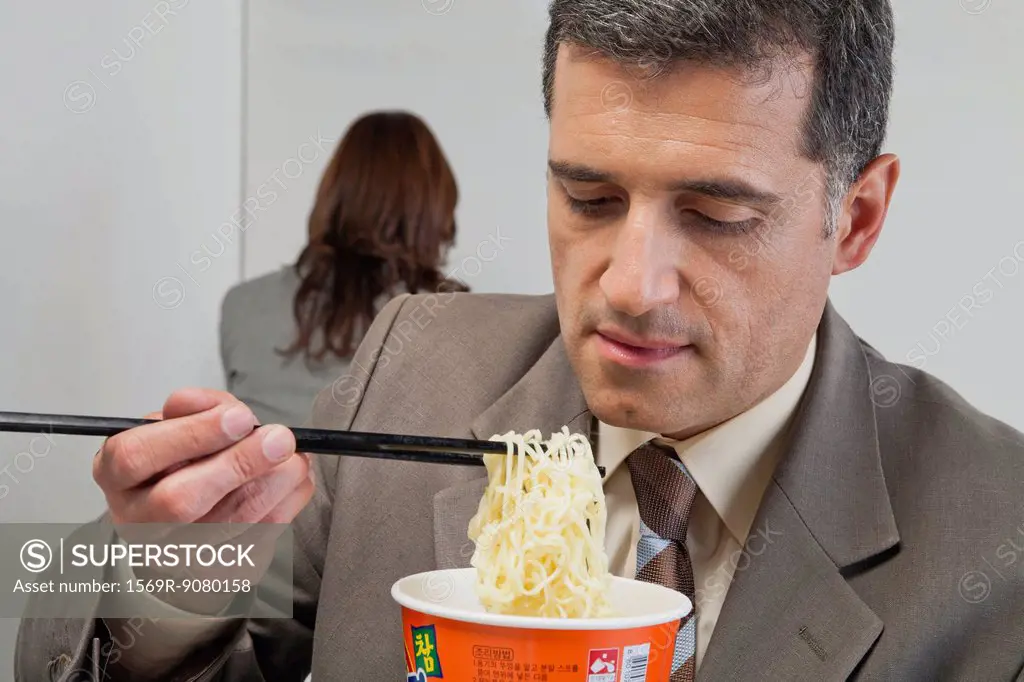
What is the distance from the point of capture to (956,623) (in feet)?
4.92

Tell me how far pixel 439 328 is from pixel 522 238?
2.03m

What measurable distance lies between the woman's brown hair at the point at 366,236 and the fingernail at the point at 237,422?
2265mm

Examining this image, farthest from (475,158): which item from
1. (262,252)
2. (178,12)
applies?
(178,12)

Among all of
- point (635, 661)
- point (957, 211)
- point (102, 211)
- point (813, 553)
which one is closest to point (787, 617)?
point (813, 553)

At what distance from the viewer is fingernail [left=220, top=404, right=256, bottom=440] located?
125 centimetres

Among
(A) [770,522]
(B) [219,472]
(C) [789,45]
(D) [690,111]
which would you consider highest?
(C) [789,45]

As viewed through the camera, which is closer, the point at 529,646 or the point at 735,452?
the point at 529,646

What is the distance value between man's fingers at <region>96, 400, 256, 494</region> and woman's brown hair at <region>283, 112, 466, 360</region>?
227cm

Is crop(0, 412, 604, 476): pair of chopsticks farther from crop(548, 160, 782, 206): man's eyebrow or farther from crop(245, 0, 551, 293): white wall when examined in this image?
crop(245, 0, 551, 293): white wall

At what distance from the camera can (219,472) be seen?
126 cm

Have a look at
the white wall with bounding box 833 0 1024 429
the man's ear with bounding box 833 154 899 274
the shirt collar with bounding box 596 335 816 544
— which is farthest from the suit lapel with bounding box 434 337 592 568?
the white wall with bounding box 833 0 1024 429

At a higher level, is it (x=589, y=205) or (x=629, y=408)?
(x=589, y=205)

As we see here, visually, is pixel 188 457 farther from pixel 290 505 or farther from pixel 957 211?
pixel 957 211

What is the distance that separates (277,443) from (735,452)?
2.50 feet
